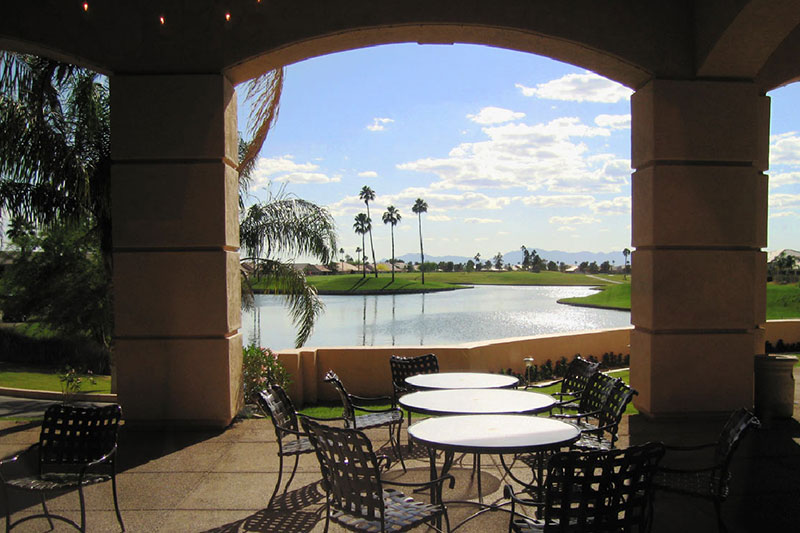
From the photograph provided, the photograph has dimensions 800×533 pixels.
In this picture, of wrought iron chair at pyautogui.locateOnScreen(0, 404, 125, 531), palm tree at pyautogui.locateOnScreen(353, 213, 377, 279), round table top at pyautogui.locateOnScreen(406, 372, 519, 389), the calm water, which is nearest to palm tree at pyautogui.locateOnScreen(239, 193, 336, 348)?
round table top at pyautogui.locateOnScreen(406, 372, 519, 389)

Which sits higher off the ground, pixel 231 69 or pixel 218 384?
pixel 231 69

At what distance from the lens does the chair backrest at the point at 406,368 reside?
7.12 m

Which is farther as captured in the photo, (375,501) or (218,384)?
(218,384)

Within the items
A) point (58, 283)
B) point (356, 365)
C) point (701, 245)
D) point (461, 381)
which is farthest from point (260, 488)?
point (58, 283)

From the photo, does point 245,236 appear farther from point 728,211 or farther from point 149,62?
point 728,211

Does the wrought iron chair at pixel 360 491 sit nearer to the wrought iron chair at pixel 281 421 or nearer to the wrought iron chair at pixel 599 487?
the wrought iron chair at pixel 599 487

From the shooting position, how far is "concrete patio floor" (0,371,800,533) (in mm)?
4688

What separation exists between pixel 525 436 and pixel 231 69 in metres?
5.57

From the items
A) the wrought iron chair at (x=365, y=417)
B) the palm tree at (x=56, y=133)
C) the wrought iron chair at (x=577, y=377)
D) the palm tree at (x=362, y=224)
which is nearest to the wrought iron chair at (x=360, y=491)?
the wrought iron chair at (x=365, y=417)

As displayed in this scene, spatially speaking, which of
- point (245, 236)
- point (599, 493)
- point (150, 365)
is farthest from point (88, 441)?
point (245, 236)

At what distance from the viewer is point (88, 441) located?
185 inches

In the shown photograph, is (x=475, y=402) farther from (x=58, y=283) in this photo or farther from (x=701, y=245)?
(x=58, y=283)

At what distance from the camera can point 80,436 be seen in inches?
185

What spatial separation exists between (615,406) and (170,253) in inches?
199
